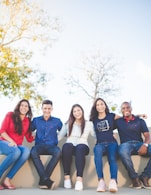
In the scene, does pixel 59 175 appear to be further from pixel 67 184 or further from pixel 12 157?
pixel 12 157

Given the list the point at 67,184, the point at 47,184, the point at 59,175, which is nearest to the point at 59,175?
the point at 59,175

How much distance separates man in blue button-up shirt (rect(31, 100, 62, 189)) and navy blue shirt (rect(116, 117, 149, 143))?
846mm

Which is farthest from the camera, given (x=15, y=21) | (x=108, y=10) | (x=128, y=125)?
(x=15, y=21)

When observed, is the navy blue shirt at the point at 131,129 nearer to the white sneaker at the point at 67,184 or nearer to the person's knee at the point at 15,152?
the white sneaker at the point at 67,184

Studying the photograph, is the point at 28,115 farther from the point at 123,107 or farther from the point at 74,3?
the point at 74,3

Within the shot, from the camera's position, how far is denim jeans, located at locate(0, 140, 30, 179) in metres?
3.08

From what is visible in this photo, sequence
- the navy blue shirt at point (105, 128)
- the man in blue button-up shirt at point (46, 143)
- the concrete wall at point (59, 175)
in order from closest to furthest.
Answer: the man in blue button-up shirt at point (46, 143), the concrete wall at point (59, 175), the navy blue shirt at point (105, 128)

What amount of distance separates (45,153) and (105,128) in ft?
2.79

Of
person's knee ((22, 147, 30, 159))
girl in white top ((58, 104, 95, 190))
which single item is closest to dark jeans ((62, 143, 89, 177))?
girl in white top ((58, 104, 95, 190))

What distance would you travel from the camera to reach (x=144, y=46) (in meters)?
10.7

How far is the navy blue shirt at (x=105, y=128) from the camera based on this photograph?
3448 millimetres

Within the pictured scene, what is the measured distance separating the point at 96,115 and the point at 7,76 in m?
7.56

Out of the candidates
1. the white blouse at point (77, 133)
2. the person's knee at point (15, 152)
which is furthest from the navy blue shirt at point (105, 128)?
the person's knee at point (15, 152)

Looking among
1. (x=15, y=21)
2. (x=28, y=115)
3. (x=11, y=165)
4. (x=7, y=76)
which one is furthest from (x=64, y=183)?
(x=15, y=21)
